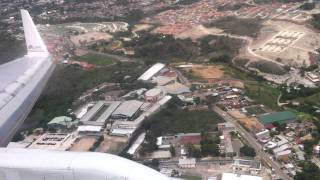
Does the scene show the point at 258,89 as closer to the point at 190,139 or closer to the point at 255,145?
the point at 255,145

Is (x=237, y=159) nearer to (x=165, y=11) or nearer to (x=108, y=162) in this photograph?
(x=108, y=162)

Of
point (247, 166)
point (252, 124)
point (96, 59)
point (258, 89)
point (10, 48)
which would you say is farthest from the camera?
point (10, 48)

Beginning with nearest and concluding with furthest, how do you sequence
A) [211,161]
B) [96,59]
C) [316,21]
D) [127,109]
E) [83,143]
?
[211,161]
[83,143]
[127,109]
[96,59]
[316,21]

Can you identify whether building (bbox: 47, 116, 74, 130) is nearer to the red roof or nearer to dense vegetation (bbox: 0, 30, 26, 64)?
the red roof

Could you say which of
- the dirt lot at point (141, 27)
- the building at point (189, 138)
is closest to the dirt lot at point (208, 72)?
the building at point (189, 138)

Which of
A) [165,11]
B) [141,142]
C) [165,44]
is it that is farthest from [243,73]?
[165,11]

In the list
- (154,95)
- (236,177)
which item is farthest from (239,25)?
(236,177)

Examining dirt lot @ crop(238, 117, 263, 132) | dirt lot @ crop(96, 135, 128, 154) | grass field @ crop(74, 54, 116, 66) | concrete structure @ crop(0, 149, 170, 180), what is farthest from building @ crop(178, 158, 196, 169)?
grass field @ crop(74, 54, 116, 66)
